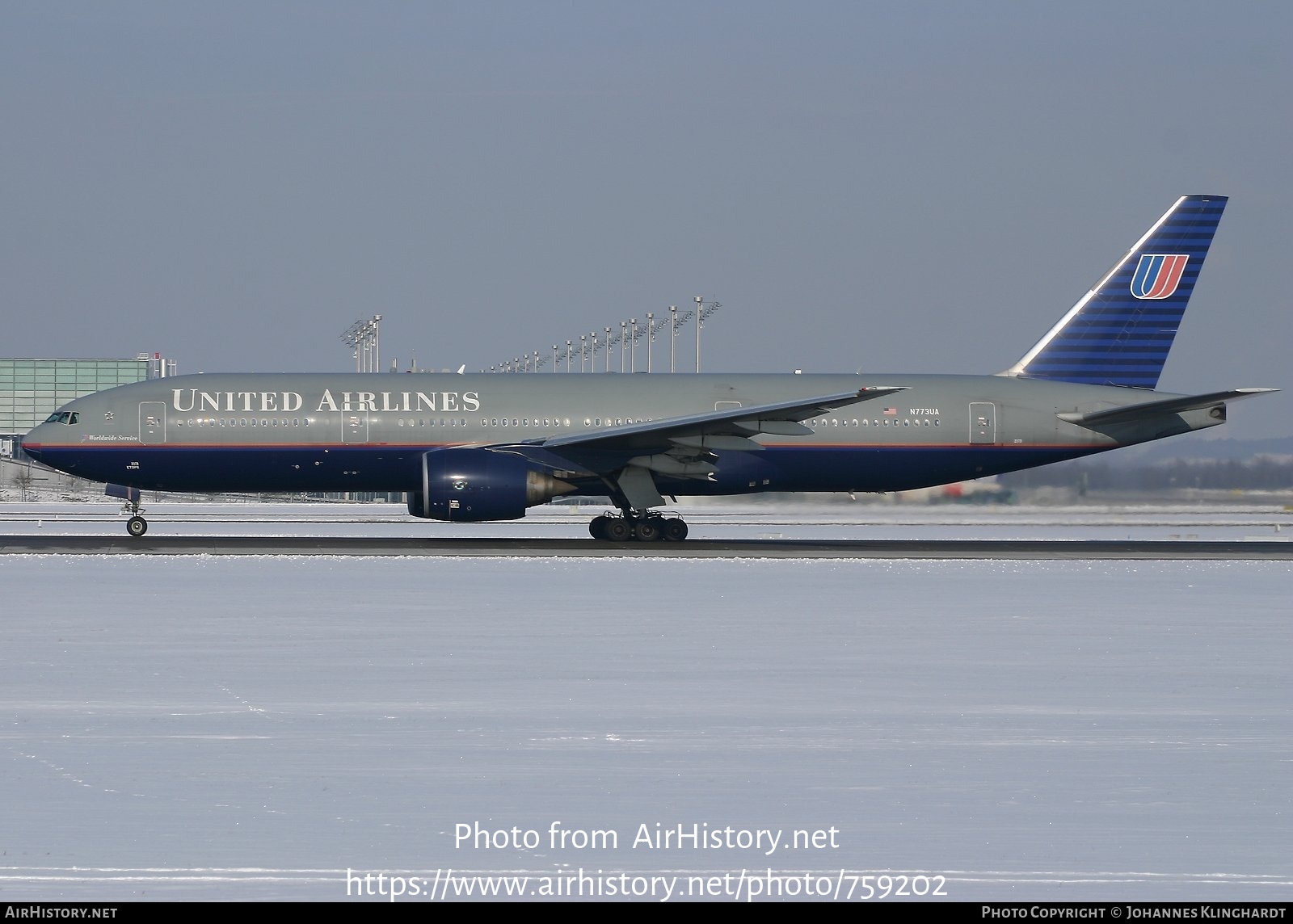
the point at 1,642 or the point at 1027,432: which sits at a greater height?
the point at 1027,432

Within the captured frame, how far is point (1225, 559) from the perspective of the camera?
25938 millimetres

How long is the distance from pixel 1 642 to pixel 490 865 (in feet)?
30.0

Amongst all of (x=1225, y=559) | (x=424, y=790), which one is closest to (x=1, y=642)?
(x=424, y=790)

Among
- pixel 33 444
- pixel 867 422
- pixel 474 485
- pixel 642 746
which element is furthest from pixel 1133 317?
pixel 642 746

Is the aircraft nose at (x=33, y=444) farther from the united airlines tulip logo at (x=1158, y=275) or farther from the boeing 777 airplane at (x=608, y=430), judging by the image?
the united airlines tulip logo at (x=1158, y=275)

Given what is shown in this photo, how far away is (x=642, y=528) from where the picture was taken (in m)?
29.6

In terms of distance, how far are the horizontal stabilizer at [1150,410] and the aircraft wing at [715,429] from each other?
16.4 feet

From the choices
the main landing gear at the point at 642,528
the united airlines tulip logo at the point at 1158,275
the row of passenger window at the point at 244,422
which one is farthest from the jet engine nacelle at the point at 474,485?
the united airlines tulip logo at the point at 1158,275

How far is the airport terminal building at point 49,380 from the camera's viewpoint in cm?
10812

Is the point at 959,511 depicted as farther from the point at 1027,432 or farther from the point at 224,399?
the point at 224,399

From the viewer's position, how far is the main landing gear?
96.9 feet

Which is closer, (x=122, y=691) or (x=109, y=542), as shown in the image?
(x=122, y=691)

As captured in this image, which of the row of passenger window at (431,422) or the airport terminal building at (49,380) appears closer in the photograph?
the row of passenger window at (431,422)

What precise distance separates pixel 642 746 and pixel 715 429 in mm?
19790
